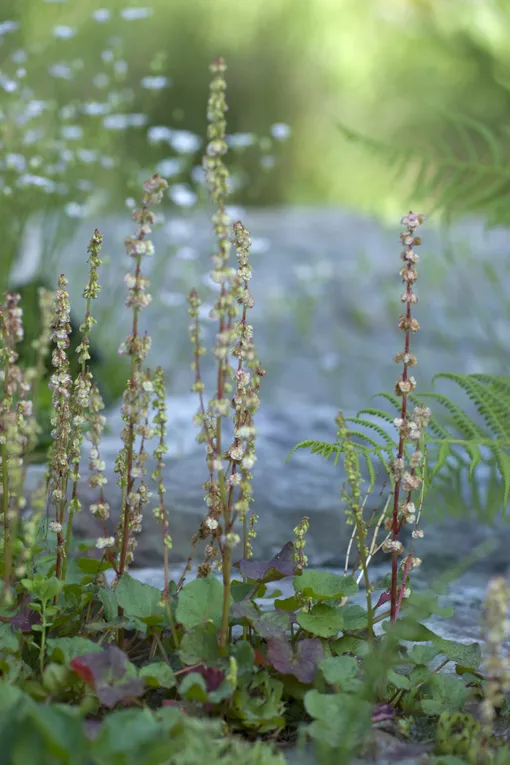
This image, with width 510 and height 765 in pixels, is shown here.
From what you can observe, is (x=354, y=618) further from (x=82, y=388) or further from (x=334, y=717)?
(x=82, y=388)

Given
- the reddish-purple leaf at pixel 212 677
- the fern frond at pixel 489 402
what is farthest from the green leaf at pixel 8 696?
the fern frond at pixel 489 402

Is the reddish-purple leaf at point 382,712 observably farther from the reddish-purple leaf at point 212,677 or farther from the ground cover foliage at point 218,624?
the reddish-purple leaf at point 212,677

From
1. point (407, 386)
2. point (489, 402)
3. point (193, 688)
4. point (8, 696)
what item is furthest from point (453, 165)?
point (8, 696)

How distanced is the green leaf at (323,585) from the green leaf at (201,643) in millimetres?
167

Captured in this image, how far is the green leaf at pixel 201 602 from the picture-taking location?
4.33 ft

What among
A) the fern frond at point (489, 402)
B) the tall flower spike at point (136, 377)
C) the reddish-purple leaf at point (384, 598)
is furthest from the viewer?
the fern frond at point (489, 402)

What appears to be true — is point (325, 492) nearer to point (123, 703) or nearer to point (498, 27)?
point (123, 703)

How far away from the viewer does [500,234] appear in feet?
18.4

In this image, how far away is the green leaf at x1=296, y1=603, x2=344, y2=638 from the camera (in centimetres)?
134

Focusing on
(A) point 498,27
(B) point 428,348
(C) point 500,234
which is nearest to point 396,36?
(A) point 498,27

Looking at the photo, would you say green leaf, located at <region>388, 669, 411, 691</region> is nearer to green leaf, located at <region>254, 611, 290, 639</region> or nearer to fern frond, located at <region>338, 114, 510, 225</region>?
green leaf, located at <region>254, 611, 290, 639</region>

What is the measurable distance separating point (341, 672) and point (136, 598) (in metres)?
0.31

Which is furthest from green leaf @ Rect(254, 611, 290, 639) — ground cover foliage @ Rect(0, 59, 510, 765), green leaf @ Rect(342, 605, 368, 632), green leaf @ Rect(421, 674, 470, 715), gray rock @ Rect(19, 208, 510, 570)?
gray rock @ Rect(19, 208, 510, 570)

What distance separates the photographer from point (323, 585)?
141 centimetres
